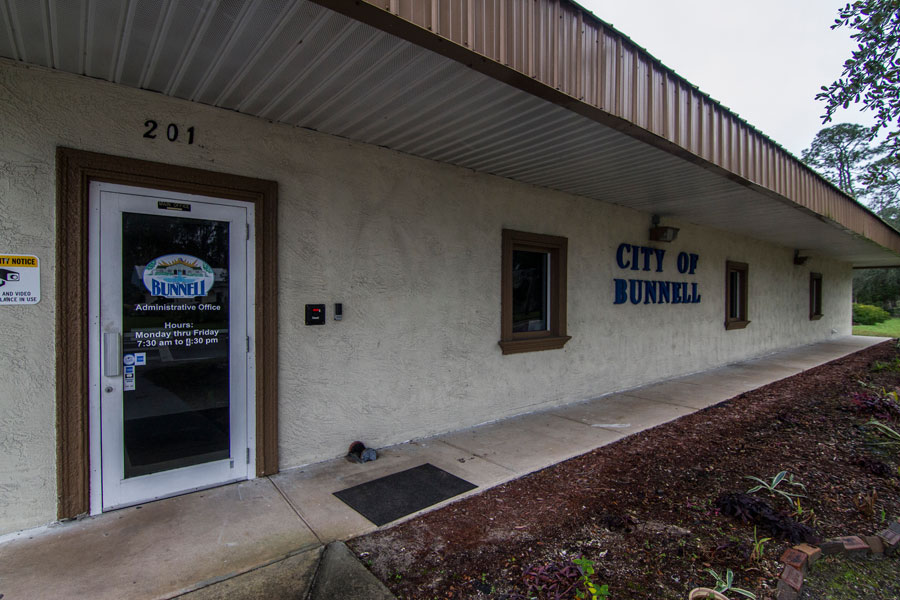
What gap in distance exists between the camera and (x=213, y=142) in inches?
137

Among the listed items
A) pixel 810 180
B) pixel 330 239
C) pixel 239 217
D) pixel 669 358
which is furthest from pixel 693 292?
pixel 239 217

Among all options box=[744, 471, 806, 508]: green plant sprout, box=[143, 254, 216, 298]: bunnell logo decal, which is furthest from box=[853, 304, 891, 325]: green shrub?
box=[143, 254, 216, 298]: bunnell logo decal

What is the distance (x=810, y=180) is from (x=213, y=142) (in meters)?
7.68

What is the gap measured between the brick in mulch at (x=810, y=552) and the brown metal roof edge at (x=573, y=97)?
304 cm

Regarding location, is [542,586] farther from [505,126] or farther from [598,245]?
[598,245]

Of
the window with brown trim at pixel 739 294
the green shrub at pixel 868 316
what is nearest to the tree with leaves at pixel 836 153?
the green shrub at pixel 868 316

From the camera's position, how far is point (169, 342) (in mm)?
3340

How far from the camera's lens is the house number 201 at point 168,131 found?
3209 mm

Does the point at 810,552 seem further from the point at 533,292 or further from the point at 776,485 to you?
the point at 533,292

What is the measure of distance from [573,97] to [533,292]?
3225 millimetres

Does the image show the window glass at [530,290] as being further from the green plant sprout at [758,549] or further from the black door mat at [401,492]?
the green plant sprout at [758,549]

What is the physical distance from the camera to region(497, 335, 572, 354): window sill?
17.9ft

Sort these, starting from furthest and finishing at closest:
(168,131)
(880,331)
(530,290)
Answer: (880,331)
(530,290)
(168,131)

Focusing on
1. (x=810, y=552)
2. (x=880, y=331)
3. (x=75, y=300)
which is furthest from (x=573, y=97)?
(x=880, y=331)
